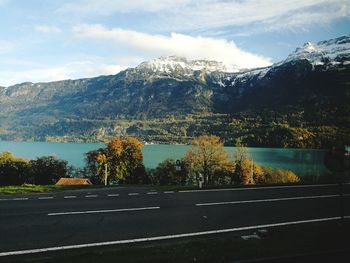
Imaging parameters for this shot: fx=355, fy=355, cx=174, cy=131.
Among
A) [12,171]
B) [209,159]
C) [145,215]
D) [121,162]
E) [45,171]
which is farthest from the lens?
[45,171]

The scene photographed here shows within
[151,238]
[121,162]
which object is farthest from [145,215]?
[121,162]

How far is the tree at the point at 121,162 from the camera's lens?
8006 centimetres

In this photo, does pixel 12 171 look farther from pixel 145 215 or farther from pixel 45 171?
pixel 145 215

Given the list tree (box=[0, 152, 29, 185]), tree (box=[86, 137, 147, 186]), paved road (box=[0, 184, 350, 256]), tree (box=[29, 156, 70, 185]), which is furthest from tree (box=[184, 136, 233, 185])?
paved road (box=[0, 184, 350, 256])

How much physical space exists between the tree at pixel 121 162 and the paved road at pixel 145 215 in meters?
62.5

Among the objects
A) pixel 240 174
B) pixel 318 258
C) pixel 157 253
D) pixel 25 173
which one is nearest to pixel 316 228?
pixel 318 258

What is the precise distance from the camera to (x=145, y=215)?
13.4 m

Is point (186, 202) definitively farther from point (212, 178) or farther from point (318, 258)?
point (212, 178)

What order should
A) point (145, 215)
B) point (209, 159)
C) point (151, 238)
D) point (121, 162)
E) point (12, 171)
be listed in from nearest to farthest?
point (151, 238), point (145, 215), point (121, 162), point (209, 159), point (12, 171)

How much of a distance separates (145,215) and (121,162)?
6853 centimetres

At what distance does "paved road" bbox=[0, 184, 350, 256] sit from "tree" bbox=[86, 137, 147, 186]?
6251 cm

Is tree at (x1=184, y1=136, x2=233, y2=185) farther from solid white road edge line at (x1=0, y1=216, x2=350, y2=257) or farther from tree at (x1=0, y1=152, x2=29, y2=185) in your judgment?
solid white road edge line at (x1=0, y1=216, x2=350, y2=257)

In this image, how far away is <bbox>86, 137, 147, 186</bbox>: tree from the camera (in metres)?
80.1

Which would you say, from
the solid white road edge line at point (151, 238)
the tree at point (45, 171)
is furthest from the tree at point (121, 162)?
the solid white road edge line at point (151, 238)
